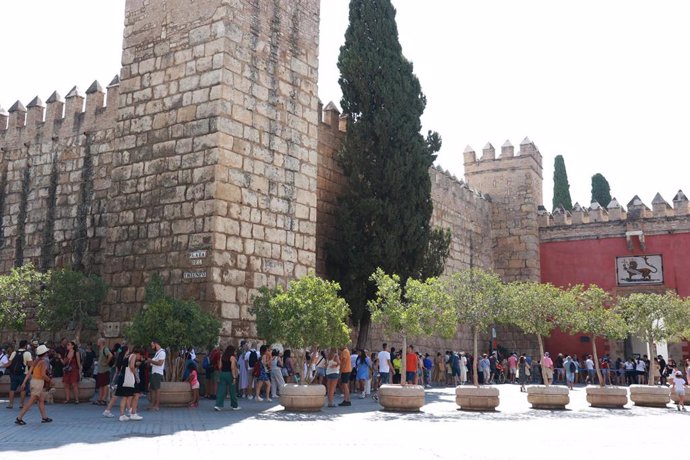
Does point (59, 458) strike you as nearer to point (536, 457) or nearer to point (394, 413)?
point (536, 457)

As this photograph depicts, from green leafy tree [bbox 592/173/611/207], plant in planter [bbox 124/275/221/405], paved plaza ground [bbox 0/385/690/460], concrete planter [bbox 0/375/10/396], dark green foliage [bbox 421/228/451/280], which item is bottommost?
paved plaza ground [bbox 0/385/690/460]

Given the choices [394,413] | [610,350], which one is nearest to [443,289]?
[394,413]

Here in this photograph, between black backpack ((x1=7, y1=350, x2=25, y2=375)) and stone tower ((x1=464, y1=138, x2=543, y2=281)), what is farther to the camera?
stone tower ((x1=464, y1=138, x2=543, y2=281))

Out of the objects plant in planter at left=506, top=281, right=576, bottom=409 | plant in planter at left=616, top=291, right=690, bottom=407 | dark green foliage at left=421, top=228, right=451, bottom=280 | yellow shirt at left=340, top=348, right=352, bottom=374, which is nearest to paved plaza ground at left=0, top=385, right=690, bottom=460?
yellow shirt at left=340, top=348, right=352, bottom=374

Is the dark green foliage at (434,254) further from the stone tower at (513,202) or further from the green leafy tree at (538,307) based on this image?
the stone tower at (513,202)

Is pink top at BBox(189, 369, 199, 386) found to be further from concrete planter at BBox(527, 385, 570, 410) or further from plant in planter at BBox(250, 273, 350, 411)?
concrete planter at BBox(527, 385, 570, 410)

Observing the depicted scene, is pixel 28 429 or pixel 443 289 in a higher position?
pixel 443 289

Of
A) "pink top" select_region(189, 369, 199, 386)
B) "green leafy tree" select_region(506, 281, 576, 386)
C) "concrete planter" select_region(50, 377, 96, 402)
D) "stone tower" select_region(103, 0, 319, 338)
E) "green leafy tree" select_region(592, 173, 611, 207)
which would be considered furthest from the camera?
"green leafy tree" select_region(592, 173, 611, 207)

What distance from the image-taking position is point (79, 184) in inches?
658

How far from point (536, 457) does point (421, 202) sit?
1182cm

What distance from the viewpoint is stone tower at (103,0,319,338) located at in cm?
1306

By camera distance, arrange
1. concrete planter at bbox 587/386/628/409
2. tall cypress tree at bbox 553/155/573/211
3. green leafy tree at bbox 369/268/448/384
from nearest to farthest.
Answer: green leafy tree at bbox 369/268/448/384, concrete planter at bbox 587/386/628/409, tall cypress tree at bbox 553/155/573/211

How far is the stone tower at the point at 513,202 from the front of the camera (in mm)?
28062

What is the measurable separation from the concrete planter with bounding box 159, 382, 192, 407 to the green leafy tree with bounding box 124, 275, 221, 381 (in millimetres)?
560
